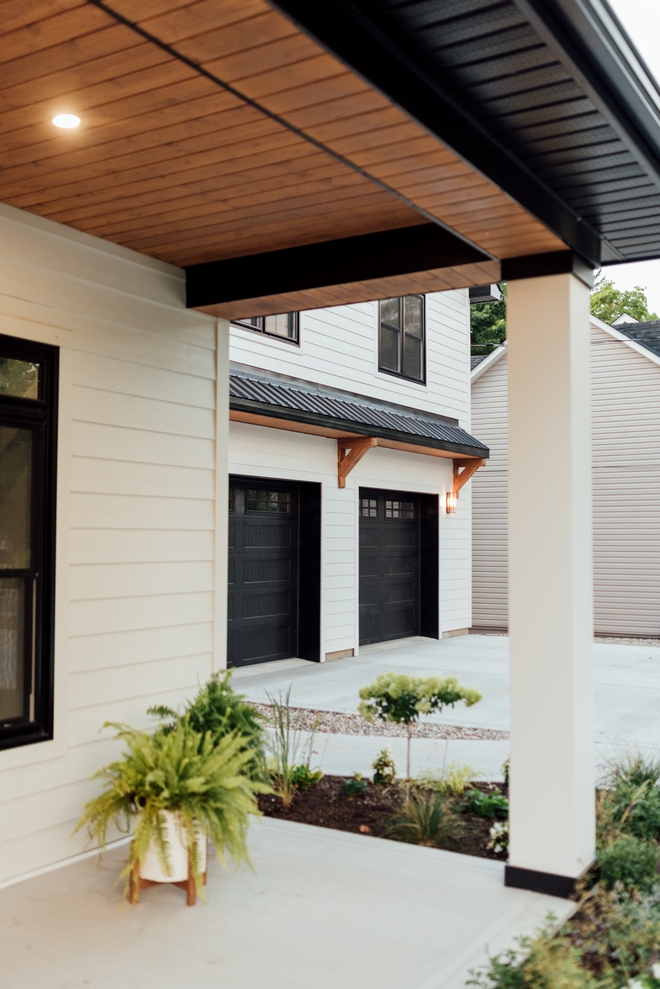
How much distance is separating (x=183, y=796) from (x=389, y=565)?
28.2ft

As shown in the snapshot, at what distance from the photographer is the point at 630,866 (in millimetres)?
3613

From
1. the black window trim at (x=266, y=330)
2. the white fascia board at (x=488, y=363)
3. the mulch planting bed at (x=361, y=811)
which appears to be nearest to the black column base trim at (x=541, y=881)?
the mulch planting bed at (x=361, y=811)

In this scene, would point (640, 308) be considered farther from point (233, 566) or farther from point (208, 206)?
point (208, 206)

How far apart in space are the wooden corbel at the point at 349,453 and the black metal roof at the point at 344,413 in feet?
0.63

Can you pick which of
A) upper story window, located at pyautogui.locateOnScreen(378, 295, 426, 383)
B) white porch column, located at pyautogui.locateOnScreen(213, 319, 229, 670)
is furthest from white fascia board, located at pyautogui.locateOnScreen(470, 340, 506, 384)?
white porch column, located at pyautogui.locateOnScreen(213, 319, 229, 670)

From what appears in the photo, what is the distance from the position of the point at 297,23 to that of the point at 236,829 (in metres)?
2.76

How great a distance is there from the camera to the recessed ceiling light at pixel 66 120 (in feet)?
9.51

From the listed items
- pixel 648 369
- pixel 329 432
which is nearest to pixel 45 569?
pixel 329 432

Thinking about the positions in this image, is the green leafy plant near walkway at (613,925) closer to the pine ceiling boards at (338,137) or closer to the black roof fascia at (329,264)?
the pine ceiling boards at (338,137)

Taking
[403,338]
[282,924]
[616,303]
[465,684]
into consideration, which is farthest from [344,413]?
[616,303]

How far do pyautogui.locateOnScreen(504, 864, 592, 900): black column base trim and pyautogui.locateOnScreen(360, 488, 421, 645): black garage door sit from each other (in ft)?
24.7

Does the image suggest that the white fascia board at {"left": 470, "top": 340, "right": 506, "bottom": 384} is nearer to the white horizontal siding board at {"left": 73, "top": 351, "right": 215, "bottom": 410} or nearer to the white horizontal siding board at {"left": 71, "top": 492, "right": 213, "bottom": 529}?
the white horizontal siding board at {"left": 73, "top": 351, "right": 215, "bottom": 410}

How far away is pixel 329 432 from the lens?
9.90 m

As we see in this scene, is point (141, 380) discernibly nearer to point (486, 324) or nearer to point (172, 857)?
point (172, 857)
